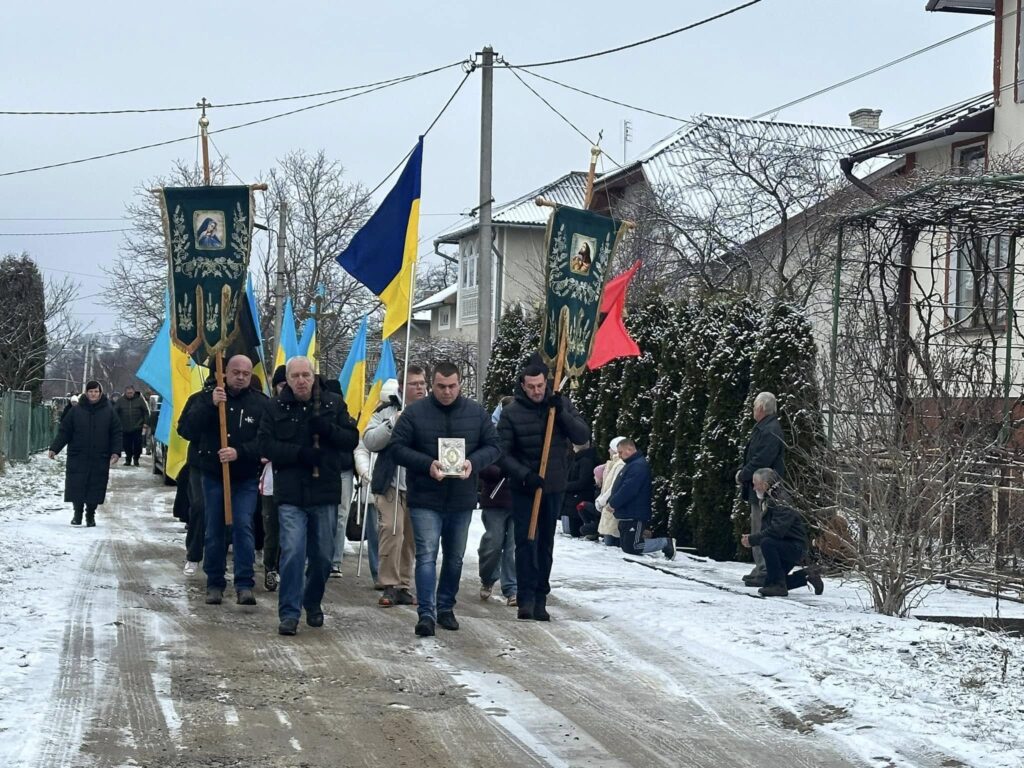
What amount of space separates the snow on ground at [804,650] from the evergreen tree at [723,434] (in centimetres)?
170

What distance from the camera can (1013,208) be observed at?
13.7 metres

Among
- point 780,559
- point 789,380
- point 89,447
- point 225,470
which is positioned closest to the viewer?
point 225,470

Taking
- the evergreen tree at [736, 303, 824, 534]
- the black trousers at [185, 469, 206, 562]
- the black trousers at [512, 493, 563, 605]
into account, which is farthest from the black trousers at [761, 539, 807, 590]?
the black trousers at [185, 469, 206, 562]

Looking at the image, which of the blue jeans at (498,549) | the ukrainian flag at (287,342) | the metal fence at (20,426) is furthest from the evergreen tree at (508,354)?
the blue jeans at (498,549)

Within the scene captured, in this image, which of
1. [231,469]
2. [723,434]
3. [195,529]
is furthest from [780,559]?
[195,529]

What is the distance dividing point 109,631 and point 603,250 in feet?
17.2

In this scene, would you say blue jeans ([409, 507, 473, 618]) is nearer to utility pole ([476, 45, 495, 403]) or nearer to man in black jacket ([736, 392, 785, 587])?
man in black jacket ([736, 392, 785, 587])

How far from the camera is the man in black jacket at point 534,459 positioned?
10.6m

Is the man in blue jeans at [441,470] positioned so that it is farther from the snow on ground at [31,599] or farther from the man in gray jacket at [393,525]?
the snow on ground at [31,599]

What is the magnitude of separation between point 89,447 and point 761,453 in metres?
8.46

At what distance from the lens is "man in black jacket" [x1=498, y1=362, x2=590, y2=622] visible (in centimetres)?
1056

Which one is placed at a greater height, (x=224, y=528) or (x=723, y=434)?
(x=723, y=434)

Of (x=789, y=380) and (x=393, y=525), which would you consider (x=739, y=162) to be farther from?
(x=393, y=525)

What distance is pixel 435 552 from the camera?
9906 millimetres
